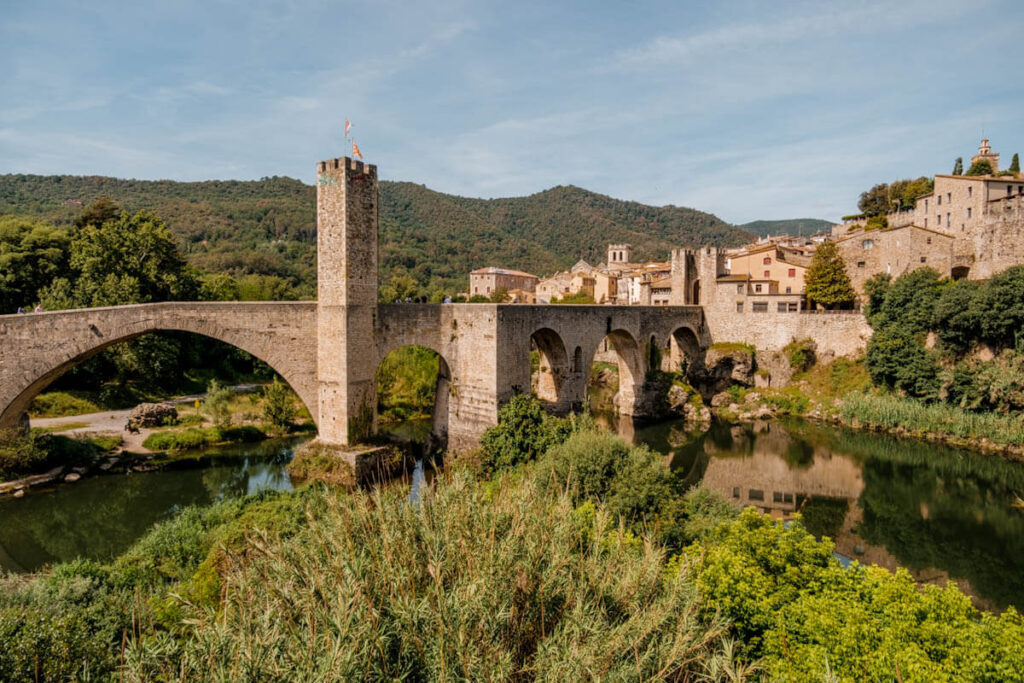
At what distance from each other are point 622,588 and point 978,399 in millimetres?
23774

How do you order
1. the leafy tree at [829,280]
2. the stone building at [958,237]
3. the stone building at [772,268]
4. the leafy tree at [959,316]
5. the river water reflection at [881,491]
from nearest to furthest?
the river water reflection at [881,491], the leafy tree at [959,316], the stone building at [958,237], the leafy tree at [829,280], the stone building at [772,268]

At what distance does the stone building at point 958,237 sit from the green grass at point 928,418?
9.14 meters

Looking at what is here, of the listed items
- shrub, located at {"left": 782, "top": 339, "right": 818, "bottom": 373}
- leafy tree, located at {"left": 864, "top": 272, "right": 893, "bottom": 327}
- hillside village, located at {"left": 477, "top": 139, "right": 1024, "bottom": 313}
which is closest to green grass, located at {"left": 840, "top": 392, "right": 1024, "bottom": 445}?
shrub, located at {"left": 782, "top": 339, "right": 818, "bottom": 373}

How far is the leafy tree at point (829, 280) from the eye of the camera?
1268 inches

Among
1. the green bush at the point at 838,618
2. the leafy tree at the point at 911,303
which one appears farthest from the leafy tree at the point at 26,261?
the leafy tree at the point at 911,303

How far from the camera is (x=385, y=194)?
4365 inches

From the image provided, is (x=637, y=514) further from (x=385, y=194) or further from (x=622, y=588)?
(x=385, y=194)

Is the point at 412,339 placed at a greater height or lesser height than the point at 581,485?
greater

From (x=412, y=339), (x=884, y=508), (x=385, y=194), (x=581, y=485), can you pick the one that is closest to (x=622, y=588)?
(x=581, y=485)

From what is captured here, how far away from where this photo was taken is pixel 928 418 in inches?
925

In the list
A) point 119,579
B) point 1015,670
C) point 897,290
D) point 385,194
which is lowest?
point 119,579

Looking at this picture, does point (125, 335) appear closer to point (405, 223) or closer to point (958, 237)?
point (958, 237)

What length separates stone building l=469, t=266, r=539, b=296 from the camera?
6134 cm

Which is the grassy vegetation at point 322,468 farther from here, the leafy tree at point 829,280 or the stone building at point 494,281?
the stone building at point 494,281
